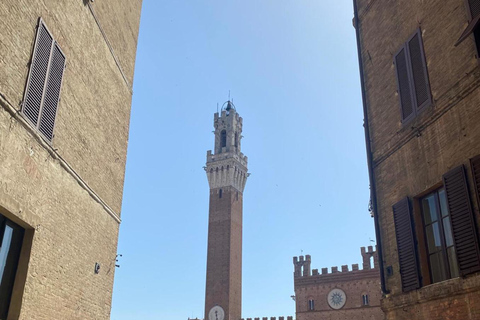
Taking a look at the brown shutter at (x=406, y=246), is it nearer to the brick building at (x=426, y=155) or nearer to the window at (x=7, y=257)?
the brick building at (x=426, y=155)

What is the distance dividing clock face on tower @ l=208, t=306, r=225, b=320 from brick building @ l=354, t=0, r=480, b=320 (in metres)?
38.1

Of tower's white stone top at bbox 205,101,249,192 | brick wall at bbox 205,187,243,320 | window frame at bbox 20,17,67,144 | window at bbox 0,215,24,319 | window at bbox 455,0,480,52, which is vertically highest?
tower's white stone top at bbox 205,101,249,192

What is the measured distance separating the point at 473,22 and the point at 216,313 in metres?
42.2

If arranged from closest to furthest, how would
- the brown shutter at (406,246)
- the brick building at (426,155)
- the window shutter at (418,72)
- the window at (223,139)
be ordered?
the brick building at (426,155), the brown shutter at (406,246), the window shutter at (418,72), the window at (223,139)

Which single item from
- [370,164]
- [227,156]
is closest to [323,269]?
[227,156]

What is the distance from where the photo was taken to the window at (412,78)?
8492 millimetres

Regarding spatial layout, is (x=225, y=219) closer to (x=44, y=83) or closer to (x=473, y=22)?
(x=44, y=83)

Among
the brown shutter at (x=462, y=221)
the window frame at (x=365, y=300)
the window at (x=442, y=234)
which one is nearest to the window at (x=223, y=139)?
the window frame at (x=365, y=300)

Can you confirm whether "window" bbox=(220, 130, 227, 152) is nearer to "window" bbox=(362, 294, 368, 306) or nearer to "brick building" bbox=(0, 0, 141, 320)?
"window" bbox=(362, 294, 368, 306)

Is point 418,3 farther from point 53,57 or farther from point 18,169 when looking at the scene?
point 18,169

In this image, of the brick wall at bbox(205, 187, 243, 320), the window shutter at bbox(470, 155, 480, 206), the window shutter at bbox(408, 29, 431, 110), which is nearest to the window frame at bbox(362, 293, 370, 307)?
the brick wall at bbox(205, 187, 243, 320)

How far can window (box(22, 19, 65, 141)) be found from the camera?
285 inches

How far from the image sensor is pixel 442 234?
24.8 feet

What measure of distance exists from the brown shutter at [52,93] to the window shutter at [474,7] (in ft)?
21.6
